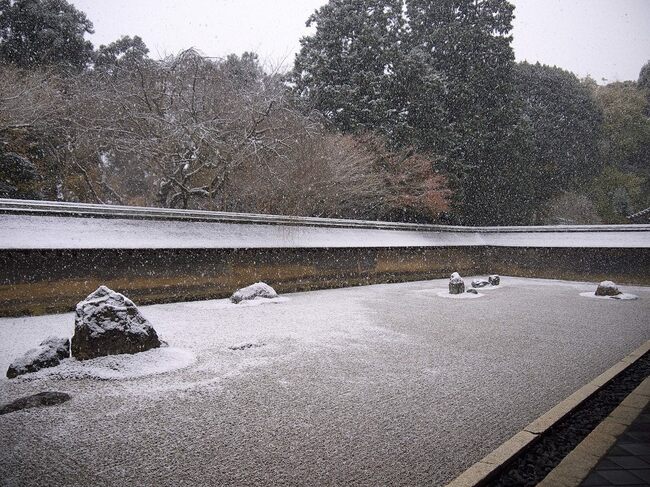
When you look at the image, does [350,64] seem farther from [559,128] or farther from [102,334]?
[102,334]

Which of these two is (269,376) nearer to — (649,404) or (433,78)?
(649,404)

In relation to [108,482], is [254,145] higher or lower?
higher

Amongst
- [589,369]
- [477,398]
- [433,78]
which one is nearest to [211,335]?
[477,398]

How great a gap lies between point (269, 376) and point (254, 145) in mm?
8542

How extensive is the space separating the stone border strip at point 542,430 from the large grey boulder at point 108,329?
3267 millimetres

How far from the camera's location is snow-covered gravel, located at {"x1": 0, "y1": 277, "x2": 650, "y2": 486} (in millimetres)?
2076

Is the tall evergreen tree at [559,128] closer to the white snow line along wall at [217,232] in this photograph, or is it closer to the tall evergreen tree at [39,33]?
the white snow line along wall at [217,232]

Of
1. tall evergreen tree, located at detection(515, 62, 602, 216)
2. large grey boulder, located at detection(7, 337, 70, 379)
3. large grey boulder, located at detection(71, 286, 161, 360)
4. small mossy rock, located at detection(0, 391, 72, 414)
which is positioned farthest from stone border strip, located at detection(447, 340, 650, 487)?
tall evergreen tree, located at detection(515, 62, 602, 216)

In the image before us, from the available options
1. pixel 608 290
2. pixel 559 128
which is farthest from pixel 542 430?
pixel 559 128

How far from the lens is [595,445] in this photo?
2.25 metres

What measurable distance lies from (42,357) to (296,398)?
8.00 feet

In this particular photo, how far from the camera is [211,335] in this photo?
490cm

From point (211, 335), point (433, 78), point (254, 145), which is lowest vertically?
point (211, 335)

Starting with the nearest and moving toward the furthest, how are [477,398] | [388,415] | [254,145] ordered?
[388,415] → [477,398] → [254,145]
